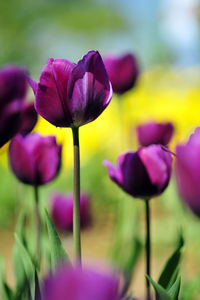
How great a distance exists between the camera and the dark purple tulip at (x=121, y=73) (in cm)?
103

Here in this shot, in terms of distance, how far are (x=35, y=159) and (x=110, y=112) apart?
3375 millimetres

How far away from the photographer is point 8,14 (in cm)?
1005

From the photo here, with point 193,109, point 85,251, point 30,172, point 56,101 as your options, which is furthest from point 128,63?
point 193,109

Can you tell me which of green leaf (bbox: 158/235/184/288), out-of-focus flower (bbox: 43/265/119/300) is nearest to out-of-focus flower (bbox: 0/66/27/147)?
green leaf (bbox: 158/235/184/288)

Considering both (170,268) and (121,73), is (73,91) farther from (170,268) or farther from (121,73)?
(121,73)

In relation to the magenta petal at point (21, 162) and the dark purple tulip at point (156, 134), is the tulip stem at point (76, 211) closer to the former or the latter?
the magenta petal at point (21, 162)

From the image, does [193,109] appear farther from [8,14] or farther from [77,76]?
[8,14]

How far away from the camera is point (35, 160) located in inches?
24.4

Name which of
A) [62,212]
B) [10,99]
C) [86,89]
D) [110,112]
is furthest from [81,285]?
[110,112]

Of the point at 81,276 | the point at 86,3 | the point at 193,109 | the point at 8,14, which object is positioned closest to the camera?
the point at 81,276

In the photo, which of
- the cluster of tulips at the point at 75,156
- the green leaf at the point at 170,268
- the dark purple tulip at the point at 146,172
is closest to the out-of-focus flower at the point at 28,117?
the cluster of tulips at the point at 75,156

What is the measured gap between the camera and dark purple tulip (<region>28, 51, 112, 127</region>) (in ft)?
1.48

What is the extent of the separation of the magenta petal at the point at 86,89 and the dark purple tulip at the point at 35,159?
0.15 meters

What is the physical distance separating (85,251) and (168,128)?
4.26 ft
